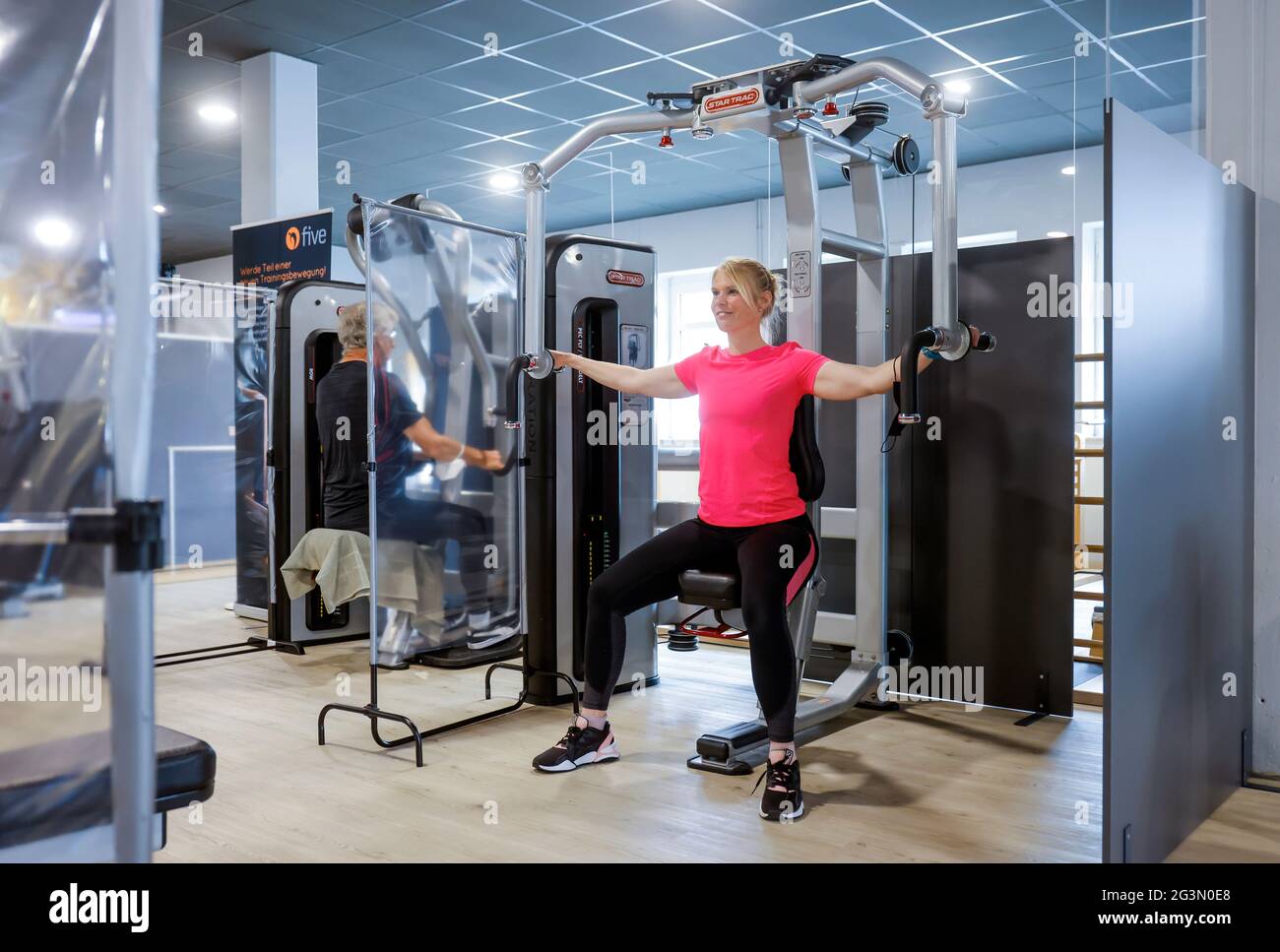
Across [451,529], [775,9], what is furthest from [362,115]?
[451,529]

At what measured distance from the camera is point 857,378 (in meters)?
2.70

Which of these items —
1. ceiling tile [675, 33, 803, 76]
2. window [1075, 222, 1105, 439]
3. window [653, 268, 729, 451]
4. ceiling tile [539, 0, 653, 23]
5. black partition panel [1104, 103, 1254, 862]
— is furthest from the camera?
window [653, 268, 729, 451]

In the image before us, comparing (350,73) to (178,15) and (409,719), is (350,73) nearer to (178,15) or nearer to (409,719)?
(178,15)

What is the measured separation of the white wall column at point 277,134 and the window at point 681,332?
234 cm

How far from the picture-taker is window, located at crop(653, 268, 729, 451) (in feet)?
22.3

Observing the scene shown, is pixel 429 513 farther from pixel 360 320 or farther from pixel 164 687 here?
pixel 164 687

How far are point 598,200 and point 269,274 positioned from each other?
3.72 metres

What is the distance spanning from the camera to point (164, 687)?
4148 millimetres

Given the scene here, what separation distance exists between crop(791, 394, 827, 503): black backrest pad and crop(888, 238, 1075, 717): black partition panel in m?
1.06

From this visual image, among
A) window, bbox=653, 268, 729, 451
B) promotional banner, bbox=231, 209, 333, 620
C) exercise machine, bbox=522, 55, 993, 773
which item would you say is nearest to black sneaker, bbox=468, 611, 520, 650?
exercise machine, bbox=522, 55, 993, 773

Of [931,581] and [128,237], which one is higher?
[128,237]

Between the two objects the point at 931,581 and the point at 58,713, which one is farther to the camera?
the point at 931,581

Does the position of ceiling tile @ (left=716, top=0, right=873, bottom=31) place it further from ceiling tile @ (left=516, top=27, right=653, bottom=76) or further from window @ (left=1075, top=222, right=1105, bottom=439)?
window @ (left=1075, top=222, right=1105, bottom=439)
